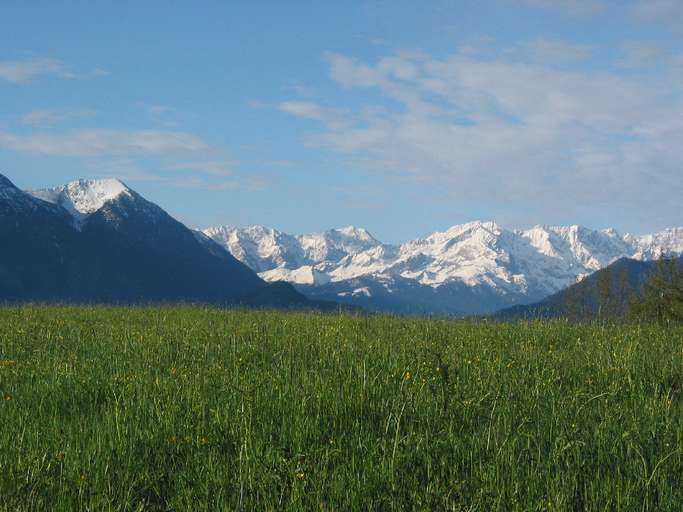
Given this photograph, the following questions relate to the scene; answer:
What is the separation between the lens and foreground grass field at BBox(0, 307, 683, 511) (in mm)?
5422

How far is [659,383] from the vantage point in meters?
9.04

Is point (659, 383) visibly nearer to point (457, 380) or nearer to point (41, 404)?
point (457, 380)

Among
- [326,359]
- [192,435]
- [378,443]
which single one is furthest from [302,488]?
[326,359]

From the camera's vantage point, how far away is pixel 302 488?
5266 mm

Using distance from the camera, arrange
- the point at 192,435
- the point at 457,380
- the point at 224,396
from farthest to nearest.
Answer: the point at 457,380 < the point at 224,396 < the point at 192,435

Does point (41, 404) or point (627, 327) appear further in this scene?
point (627, 327)

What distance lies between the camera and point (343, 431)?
6.96 metres

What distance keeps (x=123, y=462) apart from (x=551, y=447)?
4.06 metres

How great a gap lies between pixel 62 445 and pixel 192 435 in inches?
50.0

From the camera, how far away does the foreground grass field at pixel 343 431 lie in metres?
5.42

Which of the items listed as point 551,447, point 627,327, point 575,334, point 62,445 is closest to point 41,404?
point 62,445

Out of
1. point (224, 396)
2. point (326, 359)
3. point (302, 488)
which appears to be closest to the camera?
point (302, 488)

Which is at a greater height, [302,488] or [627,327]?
[627,327]

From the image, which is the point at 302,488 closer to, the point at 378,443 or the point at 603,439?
the point at 378,443
